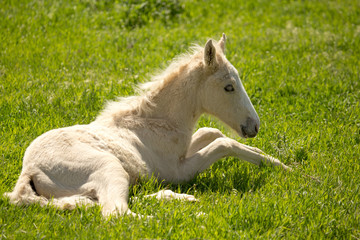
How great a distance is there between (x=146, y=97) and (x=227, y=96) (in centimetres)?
106

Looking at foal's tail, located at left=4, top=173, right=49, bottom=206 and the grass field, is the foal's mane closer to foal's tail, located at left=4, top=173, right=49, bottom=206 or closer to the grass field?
the grass field

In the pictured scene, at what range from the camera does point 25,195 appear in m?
4.79

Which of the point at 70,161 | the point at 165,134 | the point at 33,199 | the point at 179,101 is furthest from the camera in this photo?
the point at 179,101

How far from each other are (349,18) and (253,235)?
1068 cm

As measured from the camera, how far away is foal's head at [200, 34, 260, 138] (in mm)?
6055

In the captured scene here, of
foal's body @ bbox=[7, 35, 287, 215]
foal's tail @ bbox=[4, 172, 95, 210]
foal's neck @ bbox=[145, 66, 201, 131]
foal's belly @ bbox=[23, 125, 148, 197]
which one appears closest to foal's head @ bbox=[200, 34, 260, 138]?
foal's body @ bbox=[7, 35, 287, 215]

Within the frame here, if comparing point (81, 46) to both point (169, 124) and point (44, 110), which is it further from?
point (169, 124)

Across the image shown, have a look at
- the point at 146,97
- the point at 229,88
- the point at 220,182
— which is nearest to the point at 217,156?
the point at 220,182

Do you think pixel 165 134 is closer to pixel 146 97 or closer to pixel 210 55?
pixel 146 97

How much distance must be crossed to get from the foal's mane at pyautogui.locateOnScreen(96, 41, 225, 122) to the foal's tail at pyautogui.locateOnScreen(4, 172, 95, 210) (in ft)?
4.73

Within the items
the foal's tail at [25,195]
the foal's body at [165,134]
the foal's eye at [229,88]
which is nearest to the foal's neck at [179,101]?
the foal's body at [165,134]

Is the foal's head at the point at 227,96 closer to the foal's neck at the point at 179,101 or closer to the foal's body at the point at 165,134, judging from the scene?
the foal's body at the point at 165,134

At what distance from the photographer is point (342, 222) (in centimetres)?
470

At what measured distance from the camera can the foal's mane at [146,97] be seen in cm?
616
